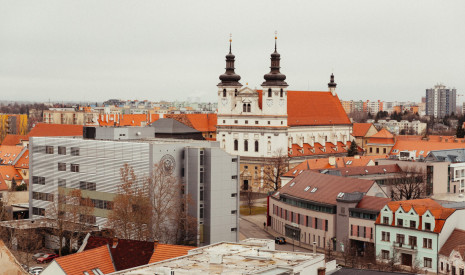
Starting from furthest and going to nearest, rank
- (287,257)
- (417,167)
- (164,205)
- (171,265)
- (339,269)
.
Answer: (417,167), (164,205), (339,269), (287,257), (171,265)

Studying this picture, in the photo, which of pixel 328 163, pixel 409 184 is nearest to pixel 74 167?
pixel 328 163

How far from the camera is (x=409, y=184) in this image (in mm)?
71438

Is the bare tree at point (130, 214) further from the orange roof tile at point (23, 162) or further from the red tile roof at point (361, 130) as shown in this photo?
the red tile roof at point (361, 130)

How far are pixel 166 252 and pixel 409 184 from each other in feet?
126

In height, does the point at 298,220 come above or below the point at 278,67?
below

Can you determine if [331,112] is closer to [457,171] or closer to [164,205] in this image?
[457,171]

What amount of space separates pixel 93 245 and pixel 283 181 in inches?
1522

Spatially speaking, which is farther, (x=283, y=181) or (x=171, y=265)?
(x=283, y=181)

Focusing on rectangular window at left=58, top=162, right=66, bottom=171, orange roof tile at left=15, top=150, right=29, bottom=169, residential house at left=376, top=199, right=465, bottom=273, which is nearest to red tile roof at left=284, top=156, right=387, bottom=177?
rectangular window at left=58, top=162, right=66, bottom=171

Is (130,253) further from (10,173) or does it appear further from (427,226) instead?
(10,173)

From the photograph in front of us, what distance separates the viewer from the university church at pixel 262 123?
9931 centimetres

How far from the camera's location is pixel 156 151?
58.5 meters

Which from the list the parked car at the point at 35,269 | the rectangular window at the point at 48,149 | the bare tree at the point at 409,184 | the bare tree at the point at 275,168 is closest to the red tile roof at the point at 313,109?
the bare tree at the point at 275,168

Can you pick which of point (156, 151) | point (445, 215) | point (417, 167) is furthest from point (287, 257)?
point (417, 167)
